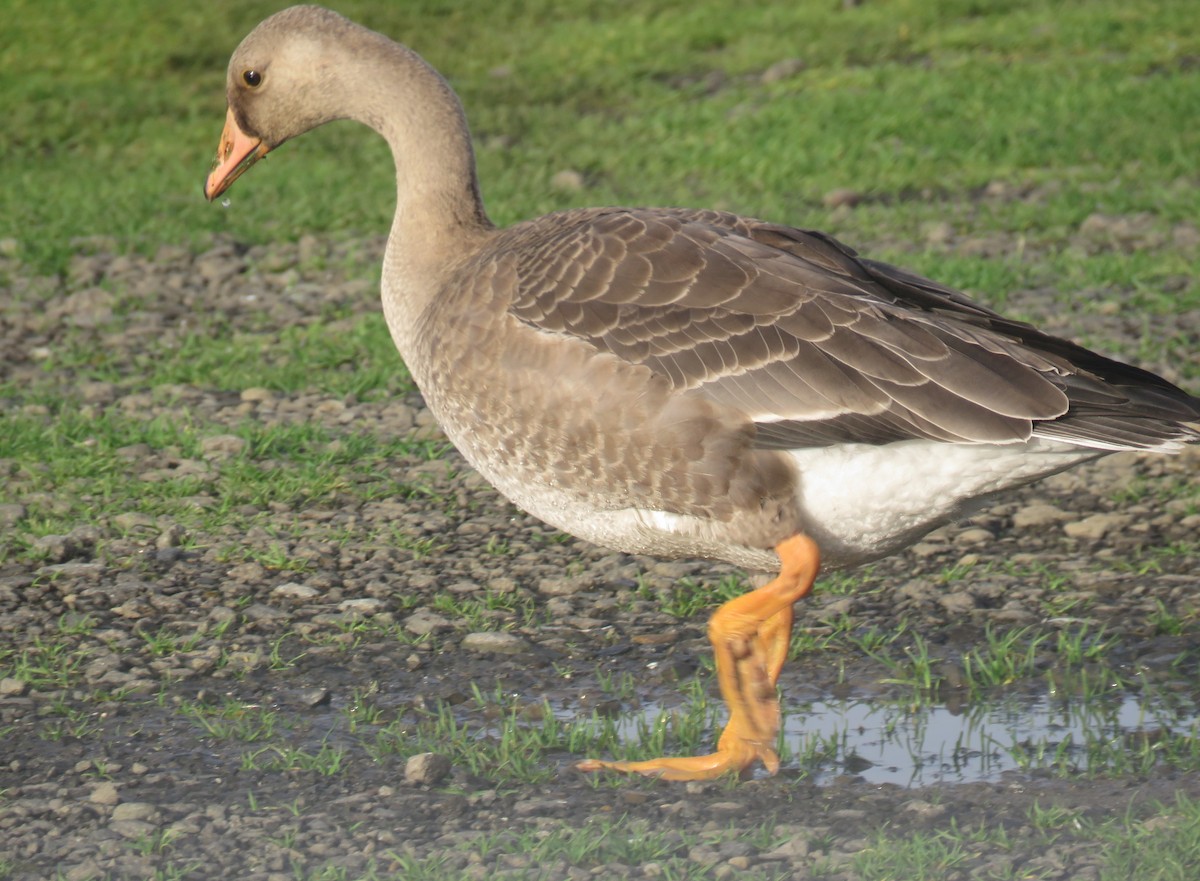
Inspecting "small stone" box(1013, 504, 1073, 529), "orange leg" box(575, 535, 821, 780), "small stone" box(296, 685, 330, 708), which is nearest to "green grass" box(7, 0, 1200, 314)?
"small stone" box(1013, 504, 1073, 529)

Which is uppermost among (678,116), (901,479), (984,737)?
(678,116)

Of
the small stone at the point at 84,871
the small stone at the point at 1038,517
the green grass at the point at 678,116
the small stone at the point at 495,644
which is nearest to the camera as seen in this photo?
the small stone at the point at 84,871

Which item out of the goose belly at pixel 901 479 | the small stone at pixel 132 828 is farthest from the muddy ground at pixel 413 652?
the goose belly at pixel 901 479

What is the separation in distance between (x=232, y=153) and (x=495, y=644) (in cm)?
203

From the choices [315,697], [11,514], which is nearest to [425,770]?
[315,697]

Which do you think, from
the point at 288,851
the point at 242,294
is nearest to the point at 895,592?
the point at 288,851

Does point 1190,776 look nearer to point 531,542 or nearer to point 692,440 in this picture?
point 692,440

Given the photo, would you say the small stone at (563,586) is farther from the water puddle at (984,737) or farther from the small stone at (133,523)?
the small stone at (133,523)

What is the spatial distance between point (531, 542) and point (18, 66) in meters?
8.81

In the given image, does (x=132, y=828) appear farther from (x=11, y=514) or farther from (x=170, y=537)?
(x=11, y=514)

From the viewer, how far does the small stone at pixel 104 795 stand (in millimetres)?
4348

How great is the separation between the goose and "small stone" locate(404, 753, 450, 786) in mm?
594

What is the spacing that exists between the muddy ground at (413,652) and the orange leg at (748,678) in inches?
2.9

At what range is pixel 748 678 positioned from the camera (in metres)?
4.64
